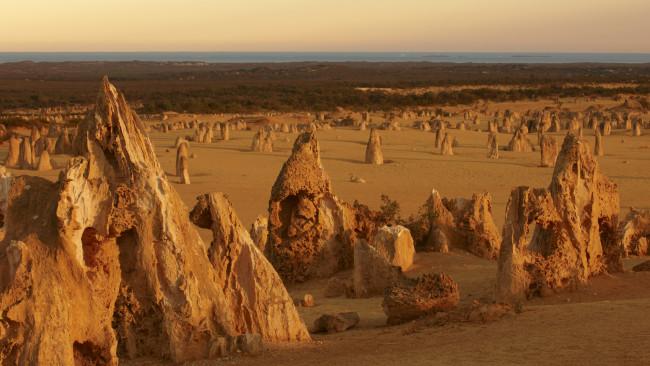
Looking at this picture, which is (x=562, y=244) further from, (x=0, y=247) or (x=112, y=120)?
(x=0, y=247)

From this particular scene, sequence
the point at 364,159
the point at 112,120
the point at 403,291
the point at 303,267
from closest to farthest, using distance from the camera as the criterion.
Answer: the point at 112,120
the point at 403,291
the point at 303,267
the point at 364,159

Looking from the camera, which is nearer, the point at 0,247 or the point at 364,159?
the point at 0,247

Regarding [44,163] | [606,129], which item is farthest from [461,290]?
[606,129]

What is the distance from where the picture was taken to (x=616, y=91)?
233ft

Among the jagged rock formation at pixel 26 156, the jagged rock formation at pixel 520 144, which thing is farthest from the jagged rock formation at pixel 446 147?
the jagged rock formation at pixel 26 156

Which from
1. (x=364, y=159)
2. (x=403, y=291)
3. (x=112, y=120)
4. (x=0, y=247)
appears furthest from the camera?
(x=364, y=159)

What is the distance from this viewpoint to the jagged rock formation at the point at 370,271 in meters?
11.6

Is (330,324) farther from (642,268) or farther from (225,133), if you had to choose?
(225,133)

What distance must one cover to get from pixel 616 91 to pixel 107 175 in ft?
223

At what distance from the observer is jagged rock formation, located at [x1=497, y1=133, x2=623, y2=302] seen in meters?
10.1

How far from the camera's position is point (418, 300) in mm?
9430

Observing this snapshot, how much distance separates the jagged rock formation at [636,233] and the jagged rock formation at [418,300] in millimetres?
6000

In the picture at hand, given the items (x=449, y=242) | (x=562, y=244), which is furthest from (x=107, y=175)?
(x=449, y=242)

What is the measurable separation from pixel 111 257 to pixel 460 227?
8075mm
